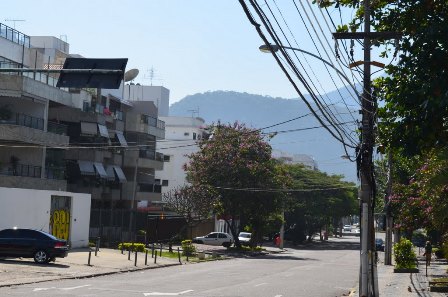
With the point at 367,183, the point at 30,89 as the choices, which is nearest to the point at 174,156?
the point at 30,89

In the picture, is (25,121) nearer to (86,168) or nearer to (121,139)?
(86,168)

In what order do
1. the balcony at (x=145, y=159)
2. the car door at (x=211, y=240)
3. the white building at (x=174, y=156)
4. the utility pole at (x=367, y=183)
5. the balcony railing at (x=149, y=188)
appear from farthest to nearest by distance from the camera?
the white building at (x=174, y=156), the car door at (x=211, y=240), the balcony railing at (x=149, y=188), the balcony at (x=145, y=159), the utility pole at (x=367, y=183)

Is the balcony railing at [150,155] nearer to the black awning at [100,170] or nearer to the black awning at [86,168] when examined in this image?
the black awning at [100,170]

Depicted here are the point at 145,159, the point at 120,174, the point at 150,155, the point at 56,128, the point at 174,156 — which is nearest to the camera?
the point at 56,128

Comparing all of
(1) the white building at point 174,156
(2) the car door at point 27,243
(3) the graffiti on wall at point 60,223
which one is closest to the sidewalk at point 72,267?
(2) the car door at point 27,243

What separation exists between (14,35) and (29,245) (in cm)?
2313

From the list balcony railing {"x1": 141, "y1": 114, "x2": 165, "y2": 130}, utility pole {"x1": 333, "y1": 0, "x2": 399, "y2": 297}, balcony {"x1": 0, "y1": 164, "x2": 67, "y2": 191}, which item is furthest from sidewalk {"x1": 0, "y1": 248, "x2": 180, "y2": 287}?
balcony railing {"x1": 141, "y1": 114, "x2": 165, "y2": 130}

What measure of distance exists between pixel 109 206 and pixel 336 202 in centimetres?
3476

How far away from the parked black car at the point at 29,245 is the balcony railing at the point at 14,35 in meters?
20.4

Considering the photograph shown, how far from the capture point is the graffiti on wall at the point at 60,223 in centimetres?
4612

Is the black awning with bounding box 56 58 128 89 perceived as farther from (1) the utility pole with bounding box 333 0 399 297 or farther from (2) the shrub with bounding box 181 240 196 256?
(2) the shrub with bounding box 181 240 196 256

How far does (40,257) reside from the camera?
36.3 meters

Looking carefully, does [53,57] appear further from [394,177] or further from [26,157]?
[394,177]

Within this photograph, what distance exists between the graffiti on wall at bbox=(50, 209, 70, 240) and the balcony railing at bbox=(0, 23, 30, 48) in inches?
518
